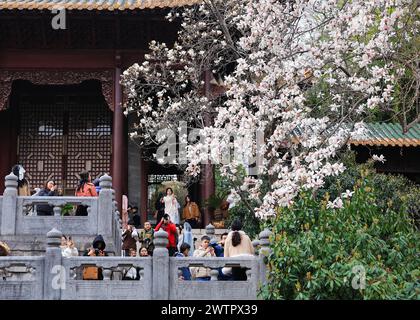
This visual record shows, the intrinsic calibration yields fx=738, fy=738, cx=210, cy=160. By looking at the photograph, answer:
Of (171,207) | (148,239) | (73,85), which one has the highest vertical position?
(73,85)

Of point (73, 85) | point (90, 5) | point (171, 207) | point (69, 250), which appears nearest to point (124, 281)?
point (69, 250)

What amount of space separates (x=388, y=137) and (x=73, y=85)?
8.80 metres

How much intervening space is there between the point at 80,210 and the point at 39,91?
6998 millimetres

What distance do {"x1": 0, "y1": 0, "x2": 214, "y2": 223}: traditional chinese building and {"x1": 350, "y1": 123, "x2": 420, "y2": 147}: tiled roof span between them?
4843 mm

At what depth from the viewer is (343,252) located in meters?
8.13

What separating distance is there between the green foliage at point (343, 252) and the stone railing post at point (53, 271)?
10.4ft

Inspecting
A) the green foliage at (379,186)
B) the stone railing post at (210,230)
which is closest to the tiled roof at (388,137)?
the green foliage at (379,186)

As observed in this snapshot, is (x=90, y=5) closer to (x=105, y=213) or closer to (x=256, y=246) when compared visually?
(x=105, y=213)

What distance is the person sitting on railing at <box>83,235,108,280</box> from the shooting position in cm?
1068

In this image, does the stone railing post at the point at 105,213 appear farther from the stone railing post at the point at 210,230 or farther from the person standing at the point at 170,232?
the stone railing post at the point at 210,230

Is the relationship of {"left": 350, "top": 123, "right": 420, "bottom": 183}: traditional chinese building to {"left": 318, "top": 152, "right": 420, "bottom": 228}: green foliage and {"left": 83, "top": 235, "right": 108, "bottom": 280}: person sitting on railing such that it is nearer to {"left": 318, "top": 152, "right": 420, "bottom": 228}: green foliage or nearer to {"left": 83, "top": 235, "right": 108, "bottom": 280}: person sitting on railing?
{"left": 318, "top": 152, "right": 420, "bottom": 228}: green foliage

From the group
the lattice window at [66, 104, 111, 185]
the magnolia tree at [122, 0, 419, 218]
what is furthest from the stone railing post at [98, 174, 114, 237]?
the lattice window at [66, 104, 111, 185]

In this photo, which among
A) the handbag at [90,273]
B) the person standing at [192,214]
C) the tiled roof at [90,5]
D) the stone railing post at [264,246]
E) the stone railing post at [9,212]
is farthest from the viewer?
the person standing at [192,214]

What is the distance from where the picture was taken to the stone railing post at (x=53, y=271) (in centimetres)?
1027
